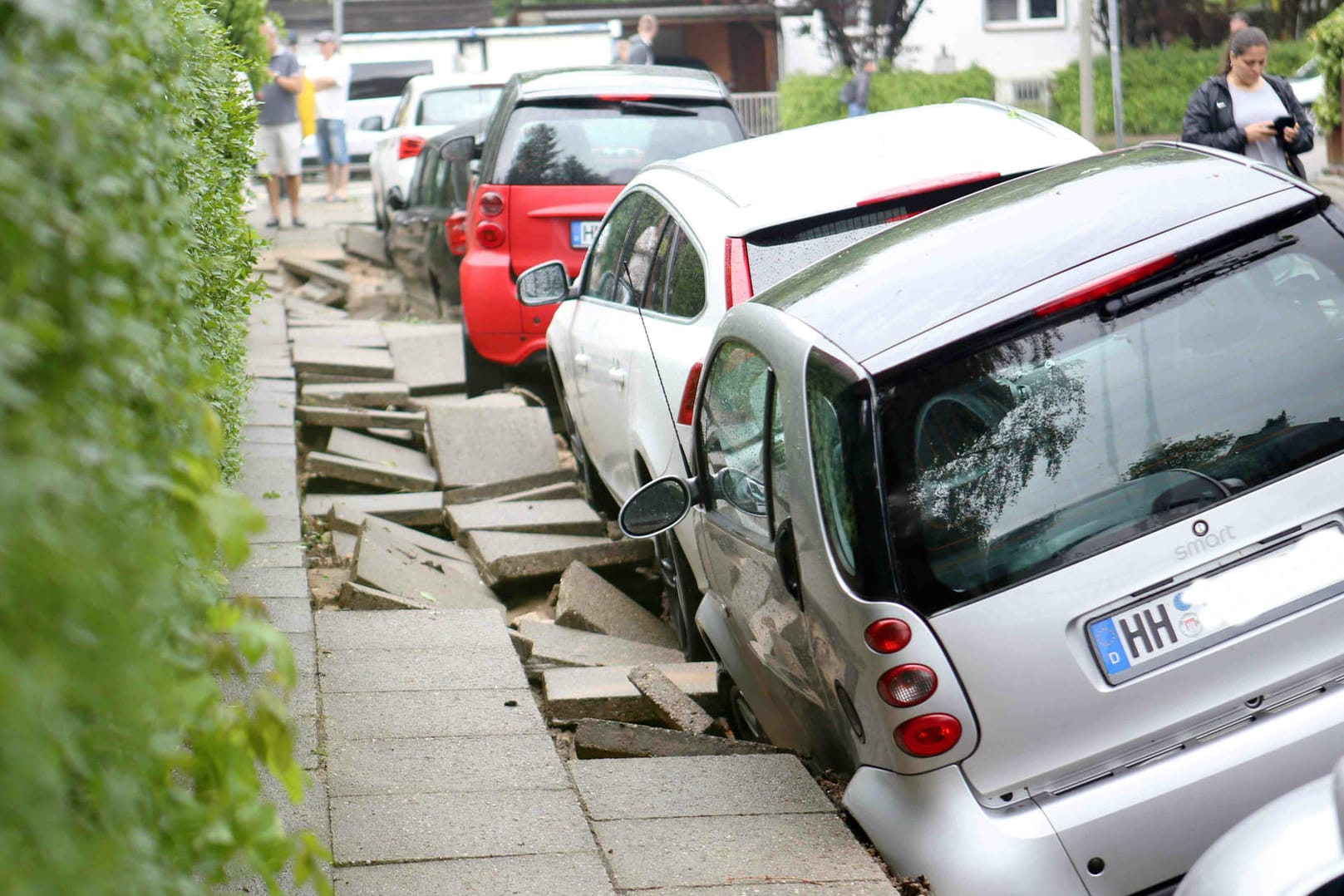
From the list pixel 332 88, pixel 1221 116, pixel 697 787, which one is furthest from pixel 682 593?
pixel 332 88

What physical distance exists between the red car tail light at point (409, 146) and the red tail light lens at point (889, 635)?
1423cm

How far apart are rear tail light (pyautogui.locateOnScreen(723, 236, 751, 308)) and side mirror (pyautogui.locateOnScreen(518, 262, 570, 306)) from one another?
2.34 metres

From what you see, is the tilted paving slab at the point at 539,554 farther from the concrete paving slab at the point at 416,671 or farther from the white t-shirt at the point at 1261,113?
the white t-shirt at the point at 1261,113

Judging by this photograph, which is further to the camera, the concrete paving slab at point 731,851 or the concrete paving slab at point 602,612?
the concrete paving slab at point 602,612

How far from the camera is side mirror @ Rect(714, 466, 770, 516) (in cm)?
439

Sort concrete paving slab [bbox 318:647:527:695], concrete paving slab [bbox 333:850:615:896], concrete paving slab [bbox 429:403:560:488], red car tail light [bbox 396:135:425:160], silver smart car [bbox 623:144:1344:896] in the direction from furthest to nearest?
red car tail light [bbox 396:135:425:160], concrete paving slab [bbox 429:403:560:488], concrete paving slab [bbox 318:647:527:695], concrete paving slab [bbox 333:850:615:896], silver smart car [bbox 623:144:1344:896]

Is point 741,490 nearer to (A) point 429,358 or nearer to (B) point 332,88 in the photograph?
(A) point 429,358

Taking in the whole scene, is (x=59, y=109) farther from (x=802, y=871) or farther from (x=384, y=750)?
(x=384, y=750)

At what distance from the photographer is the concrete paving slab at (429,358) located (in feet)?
35.9

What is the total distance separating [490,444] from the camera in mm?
8961

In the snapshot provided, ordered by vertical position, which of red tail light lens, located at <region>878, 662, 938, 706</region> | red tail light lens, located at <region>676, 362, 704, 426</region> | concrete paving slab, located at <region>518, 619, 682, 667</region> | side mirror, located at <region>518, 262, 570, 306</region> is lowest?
concrete paving slab, located at <region>518, 619, 682, 667</region>

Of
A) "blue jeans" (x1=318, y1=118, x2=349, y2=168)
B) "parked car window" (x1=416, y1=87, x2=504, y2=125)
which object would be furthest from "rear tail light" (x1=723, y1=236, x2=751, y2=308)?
"blue jeans" (x1=318, y1=118, x2=349, y2=168)

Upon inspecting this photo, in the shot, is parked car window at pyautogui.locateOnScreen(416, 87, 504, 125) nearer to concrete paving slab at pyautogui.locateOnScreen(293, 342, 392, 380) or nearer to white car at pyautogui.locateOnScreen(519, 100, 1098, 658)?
concrete paving slab at pyautogui.locateOnScreen(293, 342, 392, 380)

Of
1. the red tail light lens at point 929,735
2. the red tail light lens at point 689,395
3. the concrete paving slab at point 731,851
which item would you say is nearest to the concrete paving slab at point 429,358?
the red tail light lens at point 689,395
